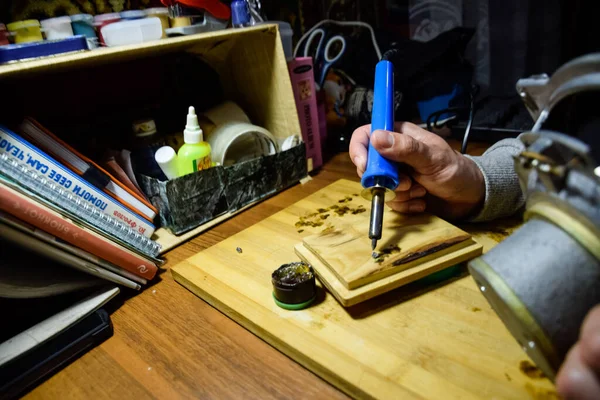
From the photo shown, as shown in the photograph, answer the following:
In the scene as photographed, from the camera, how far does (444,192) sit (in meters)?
0.67

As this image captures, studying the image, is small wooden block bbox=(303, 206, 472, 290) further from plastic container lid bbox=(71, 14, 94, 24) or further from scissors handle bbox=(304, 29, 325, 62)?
scissors handle bbox=(304, 29, 325, 62)

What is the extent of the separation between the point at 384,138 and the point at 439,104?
685 mm

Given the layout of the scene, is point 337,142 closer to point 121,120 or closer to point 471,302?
point 121,120

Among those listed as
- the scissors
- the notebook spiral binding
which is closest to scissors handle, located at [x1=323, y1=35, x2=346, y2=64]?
the scissors

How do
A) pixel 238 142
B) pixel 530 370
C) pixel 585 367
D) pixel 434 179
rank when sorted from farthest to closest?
pixel 238 142
pixel 434 179
pixel 530 370
pixel 585 367

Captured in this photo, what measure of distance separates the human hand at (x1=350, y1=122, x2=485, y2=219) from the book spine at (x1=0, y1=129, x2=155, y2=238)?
39cm

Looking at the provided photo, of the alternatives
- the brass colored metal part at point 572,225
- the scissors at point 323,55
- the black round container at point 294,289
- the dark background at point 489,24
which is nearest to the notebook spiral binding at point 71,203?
the black round container at point 294,289

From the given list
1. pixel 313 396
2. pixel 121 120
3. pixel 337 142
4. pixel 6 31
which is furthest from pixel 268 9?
pixel 313 396

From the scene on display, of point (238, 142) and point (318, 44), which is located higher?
point (318, 44)

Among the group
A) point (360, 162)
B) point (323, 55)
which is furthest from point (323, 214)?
point (323, 55)

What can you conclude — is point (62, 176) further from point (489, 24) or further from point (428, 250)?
point (489, 24)

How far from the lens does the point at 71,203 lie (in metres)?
0.65

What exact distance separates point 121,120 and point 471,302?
77cm

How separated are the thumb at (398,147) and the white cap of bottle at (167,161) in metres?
0.39
